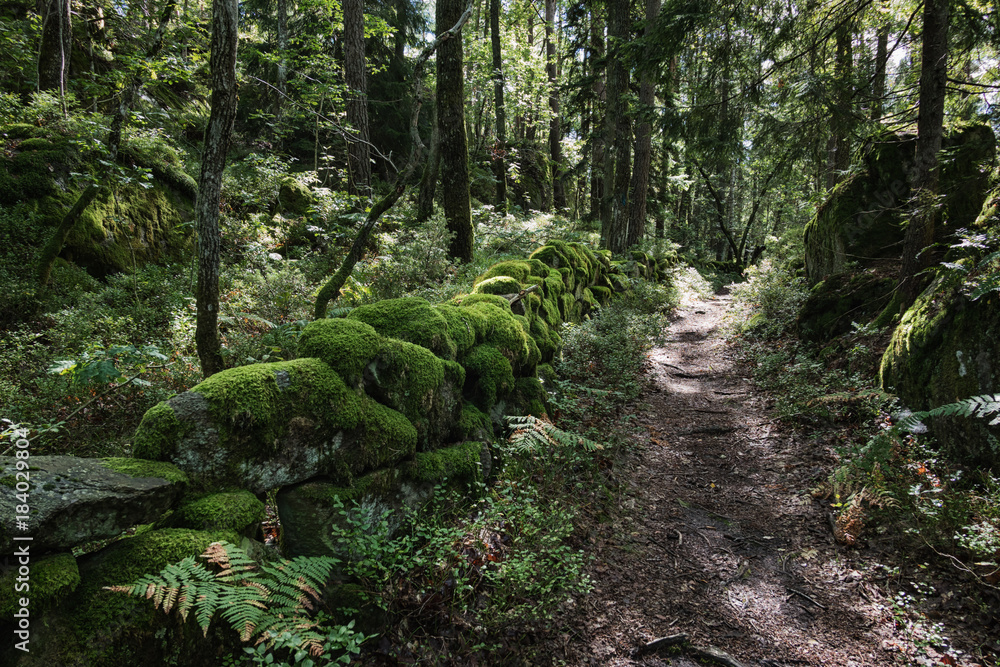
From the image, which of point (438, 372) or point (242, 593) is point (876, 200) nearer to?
point (438, 372)

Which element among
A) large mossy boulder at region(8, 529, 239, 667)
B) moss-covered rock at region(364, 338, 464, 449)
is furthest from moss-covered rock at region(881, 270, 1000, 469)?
large mossy boulder at region(8, 529, 239, 667)

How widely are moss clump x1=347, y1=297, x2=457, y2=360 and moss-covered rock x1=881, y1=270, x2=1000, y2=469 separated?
468cm

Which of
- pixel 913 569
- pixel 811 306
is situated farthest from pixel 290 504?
pixel 811 306

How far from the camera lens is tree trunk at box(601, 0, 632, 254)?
1220 cm

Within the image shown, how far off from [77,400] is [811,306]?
10347mm

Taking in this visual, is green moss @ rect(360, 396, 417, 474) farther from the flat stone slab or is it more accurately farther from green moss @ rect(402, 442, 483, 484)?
the flat stone slab

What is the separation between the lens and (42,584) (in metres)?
1.82

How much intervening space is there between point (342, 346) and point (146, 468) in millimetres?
1359

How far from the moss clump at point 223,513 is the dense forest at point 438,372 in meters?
0.02

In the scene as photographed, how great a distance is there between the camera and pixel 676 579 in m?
3.59

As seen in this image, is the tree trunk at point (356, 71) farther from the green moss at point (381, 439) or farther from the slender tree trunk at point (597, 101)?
the green moss at point (381, 439)

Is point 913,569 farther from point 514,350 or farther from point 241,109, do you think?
point 241,109

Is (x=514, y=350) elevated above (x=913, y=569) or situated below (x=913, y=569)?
above

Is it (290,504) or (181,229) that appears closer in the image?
(290,504)
